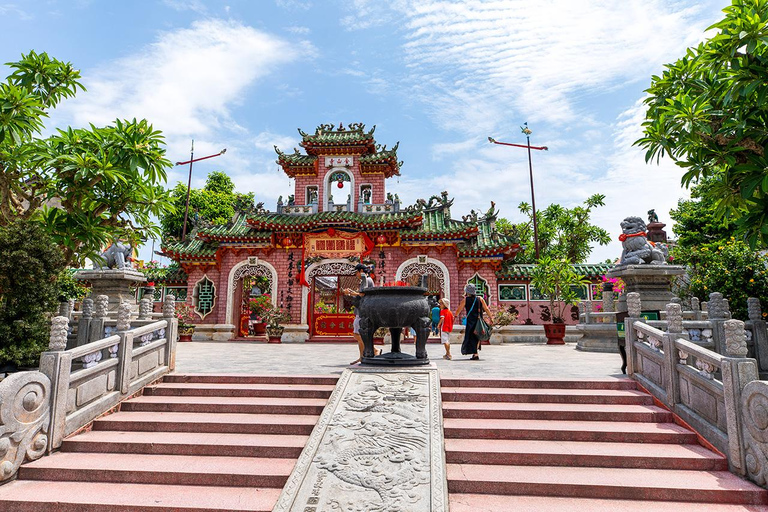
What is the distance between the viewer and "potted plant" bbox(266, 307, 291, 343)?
52.4ft

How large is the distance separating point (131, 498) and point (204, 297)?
14931 millimetres

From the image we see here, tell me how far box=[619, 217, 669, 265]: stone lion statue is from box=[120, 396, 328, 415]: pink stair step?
28.0 feet

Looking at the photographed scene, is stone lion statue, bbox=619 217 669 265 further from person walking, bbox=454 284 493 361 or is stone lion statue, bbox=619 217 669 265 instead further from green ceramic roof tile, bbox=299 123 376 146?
green ceramic roof tile, bbox=299 123 376 146

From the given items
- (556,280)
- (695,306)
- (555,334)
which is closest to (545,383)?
(695,306)

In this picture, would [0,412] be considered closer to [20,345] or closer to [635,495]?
[20,345]

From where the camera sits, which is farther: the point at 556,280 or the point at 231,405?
the point at 556,280

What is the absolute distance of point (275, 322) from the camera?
16.1 meters

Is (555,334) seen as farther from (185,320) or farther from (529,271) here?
(185,320)

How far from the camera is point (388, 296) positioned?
6.42 m

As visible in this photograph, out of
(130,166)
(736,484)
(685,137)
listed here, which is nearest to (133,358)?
(130,166)

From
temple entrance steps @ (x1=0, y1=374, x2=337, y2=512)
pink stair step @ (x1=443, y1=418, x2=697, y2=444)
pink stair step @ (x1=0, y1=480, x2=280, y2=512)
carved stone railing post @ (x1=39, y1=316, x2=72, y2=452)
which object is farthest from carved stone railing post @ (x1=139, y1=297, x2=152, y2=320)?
pink stair step @ (x1=443, y1=418, x2=697, y2=444)

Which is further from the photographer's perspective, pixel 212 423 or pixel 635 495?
pixel 212 423

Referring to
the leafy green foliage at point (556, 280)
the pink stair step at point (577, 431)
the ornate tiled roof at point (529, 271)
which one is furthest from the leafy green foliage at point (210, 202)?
the pink stair step at point (577, 431)

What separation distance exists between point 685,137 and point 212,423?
681 cm
